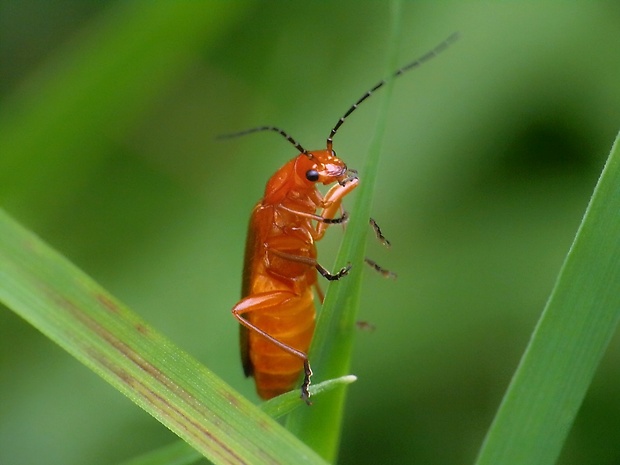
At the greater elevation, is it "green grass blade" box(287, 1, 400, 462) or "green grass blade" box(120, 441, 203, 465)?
"green grass blade" box(287, 1, 400, 462)

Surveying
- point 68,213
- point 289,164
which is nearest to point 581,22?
point 289,164

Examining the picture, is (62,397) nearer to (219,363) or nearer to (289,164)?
(219,363)

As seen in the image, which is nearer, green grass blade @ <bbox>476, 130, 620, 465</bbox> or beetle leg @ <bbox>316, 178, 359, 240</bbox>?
green grass blade @ <bbox>476, 130, 620, 465</bbox>

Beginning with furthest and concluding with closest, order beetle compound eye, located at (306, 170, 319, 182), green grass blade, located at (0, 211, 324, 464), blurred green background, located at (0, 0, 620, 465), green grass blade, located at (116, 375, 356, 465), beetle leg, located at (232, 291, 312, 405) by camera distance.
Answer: blurred green background, located at (0, 0, 620, 465)
beetle compound eye, located at (306, 170, 319, 182)
beetle leg, located at (232, 291, 312, 405)
green grass blade, located at (116, 375, 356, 465)
green grass blade, located at (0, 211, 324, 464)

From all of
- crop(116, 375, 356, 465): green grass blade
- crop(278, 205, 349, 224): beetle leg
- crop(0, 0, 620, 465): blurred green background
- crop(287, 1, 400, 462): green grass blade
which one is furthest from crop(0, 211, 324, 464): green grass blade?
crop(0, 0, 620, 465): blurred green background

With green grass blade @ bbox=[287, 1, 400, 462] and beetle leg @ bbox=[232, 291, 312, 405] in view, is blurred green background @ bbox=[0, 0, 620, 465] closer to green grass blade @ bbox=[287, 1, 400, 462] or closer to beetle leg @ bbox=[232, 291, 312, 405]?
beetle leg @ bbox=[232, 291, 312, 405]

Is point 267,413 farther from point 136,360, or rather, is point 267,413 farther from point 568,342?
point 568,342

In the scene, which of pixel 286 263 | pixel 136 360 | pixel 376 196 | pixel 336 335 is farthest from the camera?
pixel 376 196

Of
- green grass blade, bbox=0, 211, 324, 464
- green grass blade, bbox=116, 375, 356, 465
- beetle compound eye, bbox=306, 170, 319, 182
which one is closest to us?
green grass blade, bbox=0, 211, 324, 464


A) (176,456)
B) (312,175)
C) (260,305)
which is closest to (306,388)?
(176,456)
